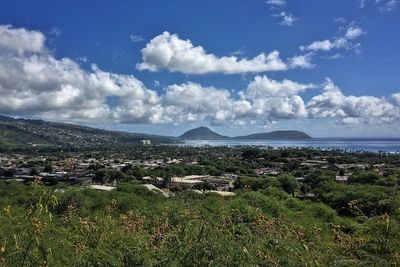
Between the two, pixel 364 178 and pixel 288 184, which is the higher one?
pixel 364 178

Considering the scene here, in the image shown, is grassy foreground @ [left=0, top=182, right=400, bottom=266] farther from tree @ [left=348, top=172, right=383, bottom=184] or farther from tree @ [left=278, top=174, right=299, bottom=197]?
tree @ [left=348, top=172, right=383, bottom=184]

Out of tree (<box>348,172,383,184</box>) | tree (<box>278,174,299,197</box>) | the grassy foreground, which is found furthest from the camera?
tree (<box>278,174,299,197</box>)

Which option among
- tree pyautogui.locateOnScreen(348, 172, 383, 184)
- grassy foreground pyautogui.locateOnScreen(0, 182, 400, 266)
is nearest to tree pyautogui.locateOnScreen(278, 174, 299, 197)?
tree pyautogui.locateOnScreen(348, 172, 383, 184)

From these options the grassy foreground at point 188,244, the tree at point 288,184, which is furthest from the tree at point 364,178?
the grassy foreground at point 188,244

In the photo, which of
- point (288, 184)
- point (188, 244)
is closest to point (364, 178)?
point (288, 184)

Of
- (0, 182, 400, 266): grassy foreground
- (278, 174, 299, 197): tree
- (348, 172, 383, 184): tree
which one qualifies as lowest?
(278, 174, 299, 197): tree

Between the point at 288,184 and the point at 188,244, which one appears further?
the point at 288,184

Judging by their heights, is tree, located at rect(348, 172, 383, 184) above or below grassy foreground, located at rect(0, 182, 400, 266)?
below

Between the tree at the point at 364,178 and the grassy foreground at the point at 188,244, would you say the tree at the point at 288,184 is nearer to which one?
the tree at the point at 364,178

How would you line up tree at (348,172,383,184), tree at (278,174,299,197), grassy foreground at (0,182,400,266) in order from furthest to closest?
1. tree at (278,174,299,197)
2. tree at (348,172,383,184)
3. grassy foreground at (0,182,400,266)

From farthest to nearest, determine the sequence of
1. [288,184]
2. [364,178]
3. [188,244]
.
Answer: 1. [364,178]
2. [288,184]
3. [188,244]

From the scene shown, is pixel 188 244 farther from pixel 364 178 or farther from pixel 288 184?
pixel 364 178

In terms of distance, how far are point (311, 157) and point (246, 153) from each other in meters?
19.7

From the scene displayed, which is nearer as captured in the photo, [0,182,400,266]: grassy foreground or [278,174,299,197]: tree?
[0,182,400,266]: grassy foreground
